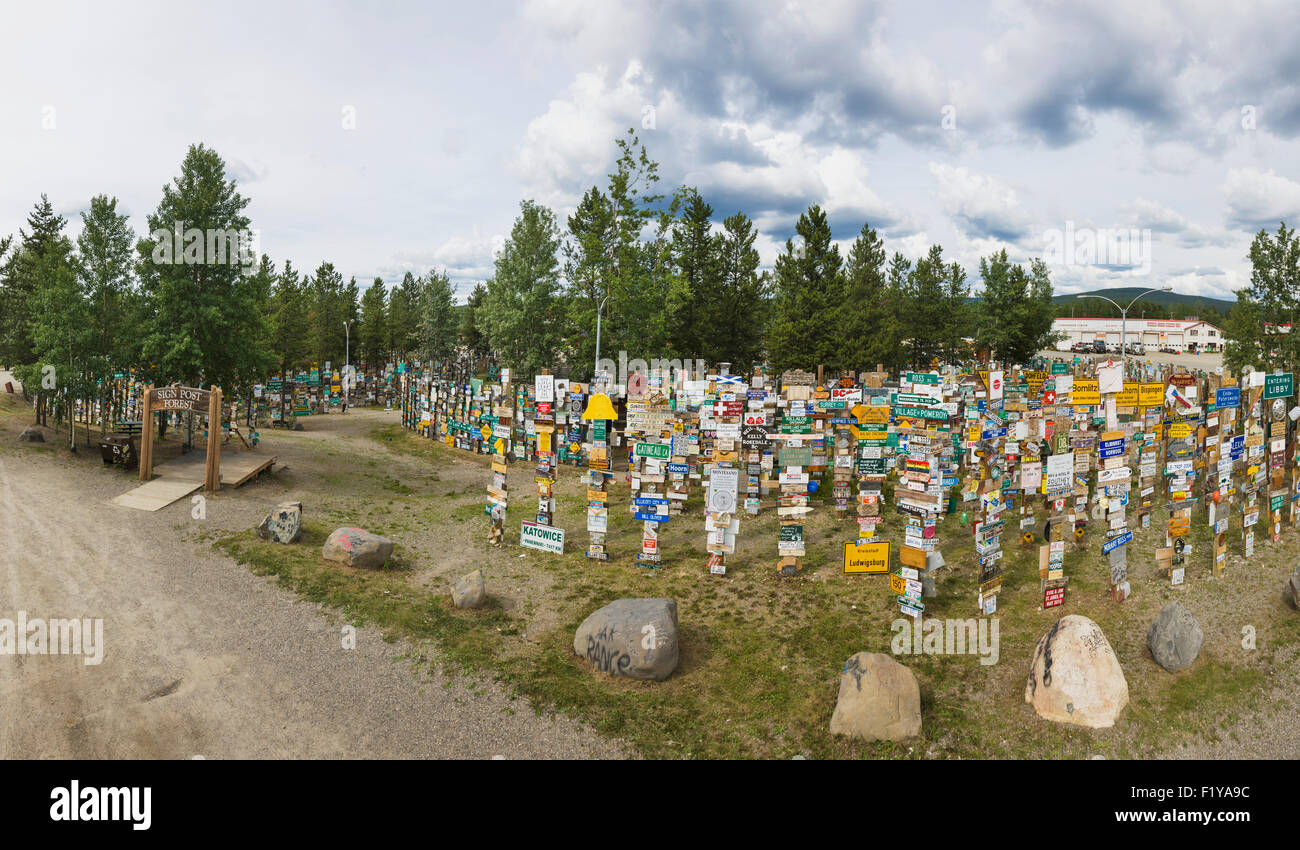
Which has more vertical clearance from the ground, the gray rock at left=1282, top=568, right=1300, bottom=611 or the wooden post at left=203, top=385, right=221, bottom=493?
the wooden post at left=203, top=385, right=221, bottom=493

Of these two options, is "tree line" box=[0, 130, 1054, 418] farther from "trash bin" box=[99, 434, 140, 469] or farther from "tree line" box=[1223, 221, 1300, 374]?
"tree line" box=[1223, 221, 1300, 374]

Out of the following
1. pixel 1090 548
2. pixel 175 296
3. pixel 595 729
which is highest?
pixel 175 296

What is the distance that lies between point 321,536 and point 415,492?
606 centimetres

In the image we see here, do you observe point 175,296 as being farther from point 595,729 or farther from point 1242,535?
point 1242,535

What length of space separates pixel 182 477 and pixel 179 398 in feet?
7.69

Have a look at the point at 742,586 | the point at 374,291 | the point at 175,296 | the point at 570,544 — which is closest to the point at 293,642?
the point at 570,544

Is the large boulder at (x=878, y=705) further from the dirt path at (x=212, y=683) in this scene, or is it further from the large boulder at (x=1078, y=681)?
the dirt path at (x=212, y=683)

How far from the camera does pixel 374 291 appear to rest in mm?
71188

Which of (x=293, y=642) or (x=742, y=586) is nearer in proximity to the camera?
(x=293, y=642)

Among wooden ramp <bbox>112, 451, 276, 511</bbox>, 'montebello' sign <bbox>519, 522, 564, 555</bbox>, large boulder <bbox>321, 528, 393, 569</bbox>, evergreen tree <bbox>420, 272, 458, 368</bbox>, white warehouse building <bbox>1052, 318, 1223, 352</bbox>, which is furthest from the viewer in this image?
white warehouse building <bbox>1052, 318, 1223, 352</bbox>

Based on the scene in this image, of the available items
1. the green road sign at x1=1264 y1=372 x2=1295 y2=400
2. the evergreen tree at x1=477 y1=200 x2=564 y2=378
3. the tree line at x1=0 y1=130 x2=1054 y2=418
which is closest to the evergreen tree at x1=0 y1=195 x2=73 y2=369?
the tree line at x1=0 y1=130 x2=1054 y2=418

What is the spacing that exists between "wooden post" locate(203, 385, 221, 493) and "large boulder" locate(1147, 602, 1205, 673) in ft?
71.1

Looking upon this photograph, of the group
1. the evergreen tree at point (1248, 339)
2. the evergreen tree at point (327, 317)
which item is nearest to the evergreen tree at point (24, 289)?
the evergreen tree at point (327, 317)

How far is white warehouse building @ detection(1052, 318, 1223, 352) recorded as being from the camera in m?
104
